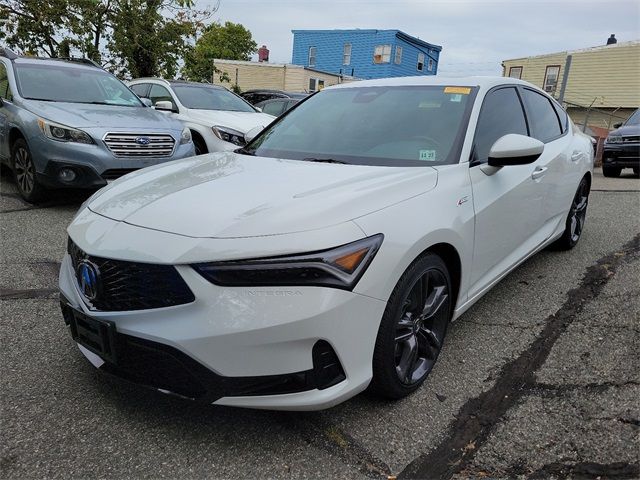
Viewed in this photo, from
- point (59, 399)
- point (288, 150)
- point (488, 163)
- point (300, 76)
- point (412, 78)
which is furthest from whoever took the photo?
point (300, 76)

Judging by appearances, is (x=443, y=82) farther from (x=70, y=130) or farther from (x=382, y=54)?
(x=382, y=54)

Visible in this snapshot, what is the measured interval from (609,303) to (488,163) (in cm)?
162

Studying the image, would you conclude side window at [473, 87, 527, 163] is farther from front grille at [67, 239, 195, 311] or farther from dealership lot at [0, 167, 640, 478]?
front grille at [67, 239, 195, 311]

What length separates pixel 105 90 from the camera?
6809 millimetres

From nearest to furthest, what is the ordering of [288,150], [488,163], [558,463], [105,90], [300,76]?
[558,463], [488,163], [288,150], [105,90], [300,76]

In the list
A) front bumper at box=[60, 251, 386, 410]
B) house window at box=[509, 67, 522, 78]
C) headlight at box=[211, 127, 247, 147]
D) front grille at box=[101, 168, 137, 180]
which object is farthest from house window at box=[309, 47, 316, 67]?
front bumper at box=[60, 251, 386, 410]

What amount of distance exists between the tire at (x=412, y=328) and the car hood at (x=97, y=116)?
435 centimetres

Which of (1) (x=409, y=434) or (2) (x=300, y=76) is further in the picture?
(2) (x=300, y=76)

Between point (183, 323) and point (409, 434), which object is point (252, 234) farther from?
point (409, 434)

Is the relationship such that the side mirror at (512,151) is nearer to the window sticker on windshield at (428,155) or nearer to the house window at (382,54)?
the window sticker on windshield at (428,155)

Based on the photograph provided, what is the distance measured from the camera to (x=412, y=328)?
2.45m

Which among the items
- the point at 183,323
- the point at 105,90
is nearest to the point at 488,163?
the point at 183,323

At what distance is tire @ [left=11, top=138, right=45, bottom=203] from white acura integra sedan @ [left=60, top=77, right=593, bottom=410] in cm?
332

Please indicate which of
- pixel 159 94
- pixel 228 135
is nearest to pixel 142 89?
pixel 159 94
